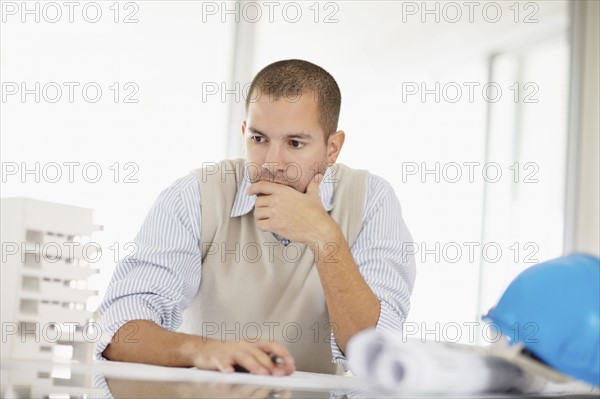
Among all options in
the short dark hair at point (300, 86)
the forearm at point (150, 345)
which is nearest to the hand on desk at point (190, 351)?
the forearm at point (150, 345)

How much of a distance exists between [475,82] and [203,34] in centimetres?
145

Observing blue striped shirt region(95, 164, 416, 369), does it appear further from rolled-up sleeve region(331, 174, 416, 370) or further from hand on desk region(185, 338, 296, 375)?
hand on desk region(185, 338, 296, 375)

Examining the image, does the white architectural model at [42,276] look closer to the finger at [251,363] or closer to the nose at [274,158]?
the finger at [251,363]

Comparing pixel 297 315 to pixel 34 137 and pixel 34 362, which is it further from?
pixel 34 137

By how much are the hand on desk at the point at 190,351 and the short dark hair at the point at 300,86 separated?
0.60 meters

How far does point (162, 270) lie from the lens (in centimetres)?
161

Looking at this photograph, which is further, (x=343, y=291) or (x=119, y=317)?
(x=343, y=291)

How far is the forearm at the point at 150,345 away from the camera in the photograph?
1301 millimetres

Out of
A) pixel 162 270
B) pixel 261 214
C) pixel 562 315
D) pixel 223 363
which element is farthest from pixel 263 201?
pixel 562 315

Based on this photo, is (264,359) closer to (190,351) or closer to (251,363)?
(251,363)

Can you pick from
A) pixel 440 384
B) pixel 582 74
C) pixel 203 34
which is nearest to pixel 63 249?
pixel 440 384

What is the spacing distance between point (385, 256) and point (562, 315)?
0.87m

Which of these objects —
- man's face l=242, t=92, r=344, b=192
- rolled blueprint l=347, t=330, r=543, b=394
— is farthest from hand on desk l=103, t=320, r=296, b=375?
man's face l=242, t=92, r=344, b=192

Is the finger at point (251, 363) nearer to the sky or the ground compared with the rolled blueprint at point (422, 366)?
nearer to the ground
